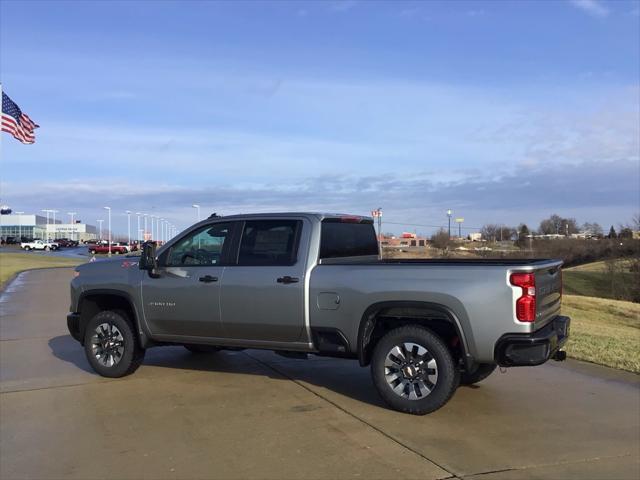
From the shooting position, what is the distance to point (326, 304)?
19.9 feet

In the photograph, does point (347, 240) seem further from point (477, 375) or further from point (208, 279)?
point (477, 375)

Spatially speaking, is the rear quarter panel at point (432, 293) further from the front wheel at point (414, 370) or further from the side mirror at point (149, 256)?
the side mirror at point (149, 256)

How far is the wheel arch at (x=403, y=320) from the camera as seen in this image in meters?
5.45

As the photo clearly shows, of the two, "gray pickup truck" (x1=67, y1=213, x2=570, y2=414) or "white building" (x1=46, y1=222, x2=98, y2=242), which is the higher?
"white building" (x1=46, y1=222, x2=98, y2=242)

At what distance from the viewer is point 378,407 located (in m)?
5.90

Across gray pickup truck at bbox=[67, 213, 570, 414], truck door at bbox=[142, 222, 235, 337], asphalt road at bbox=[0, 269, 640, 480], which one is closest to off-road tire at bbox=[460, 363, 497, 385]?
gray pickup truck at bbox=[67, 213, 570, 414]

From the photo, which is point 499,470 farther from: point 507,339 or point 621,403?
point 621,403

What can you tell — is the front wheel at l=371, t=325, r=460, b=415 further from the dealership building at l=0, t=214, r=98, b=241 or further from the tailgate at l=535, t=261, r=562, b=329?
the dealership building at l=0, t=214, r=98, b=241

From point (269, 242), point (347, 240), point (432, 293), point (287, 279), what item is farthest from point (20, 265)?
point (432, 293)

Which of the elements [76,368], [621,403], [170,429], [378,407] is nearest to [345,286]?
[378,407]

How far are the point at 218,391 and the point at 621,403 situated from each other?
13.5 ft

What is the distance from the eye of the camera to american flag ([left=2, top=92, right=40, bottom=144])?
83.1 ft

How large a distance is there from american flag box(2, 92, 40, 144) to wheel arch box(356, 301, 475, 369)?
2420 cm

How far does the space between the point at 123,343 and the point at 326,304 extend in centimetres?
268
